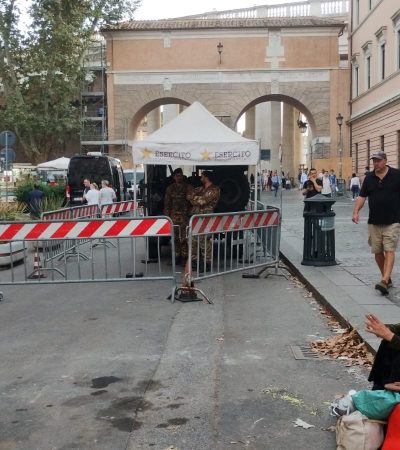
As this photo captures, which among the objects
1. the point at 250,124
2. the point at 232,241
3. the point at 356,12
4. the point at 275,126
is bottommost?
the point at 232,241

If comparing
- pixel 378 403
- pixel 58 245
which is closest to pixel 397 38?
pixel 58 245

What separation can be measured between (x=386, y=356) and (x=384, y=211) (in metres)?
4.46

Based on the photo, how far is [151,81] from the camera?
44594 mm

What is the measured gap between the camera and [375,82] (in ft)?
122

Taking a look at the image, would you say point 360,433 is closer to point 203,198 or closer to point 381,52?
point 203,198

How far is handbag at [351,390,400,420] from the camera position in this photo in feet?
11.6

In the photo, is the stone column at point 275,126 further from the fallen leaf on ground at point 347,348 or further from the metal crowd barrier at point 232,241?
the fallen leaf on ground at point 347,348

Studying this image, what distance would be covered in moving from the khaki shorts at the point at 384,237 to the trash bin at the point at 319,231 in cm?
205

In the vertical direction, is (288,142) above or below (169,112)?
below

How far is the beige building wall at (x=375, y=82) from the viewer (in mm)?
32781

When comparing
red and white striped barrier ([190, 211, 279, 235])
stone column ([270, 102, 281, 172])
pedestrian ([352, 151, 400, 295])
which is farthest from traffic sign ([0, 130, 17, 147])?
stone column ([270, 102, 281, 172])

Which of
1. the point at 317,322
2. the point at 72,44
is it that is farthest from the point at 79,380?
the point at 72,44

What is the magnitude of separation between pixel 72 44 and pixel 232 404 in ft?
135

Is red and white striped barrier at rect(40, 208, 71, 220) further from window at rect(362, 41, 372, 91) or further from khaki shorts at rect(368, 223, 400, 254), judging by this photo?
window at rect(362, 41, 372, 91)
